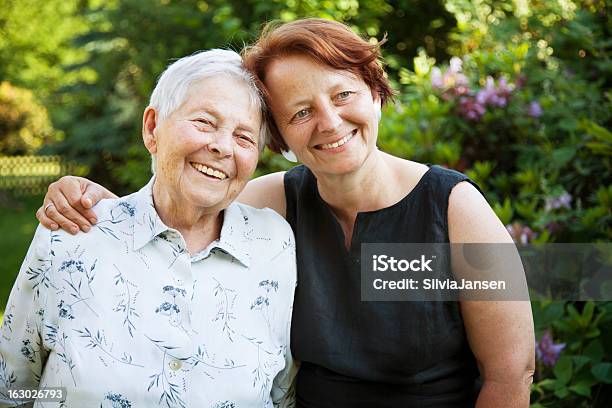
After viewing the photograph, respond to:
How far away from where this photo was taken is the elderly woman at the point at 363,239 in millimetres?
2043

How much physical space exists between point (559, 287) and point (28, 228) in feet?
31.7

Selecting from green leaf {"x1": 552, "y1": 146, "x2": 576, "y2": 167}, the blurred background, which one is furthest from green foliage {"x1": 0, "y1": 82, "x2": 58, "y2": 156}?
green leaf {"x1": 552, "y1": 146, "x2": 576, "y2": 167}

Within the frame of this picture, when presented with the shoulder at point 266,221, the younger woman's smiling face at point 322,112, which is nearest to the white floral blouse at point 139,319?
the shoulder at point 266,221

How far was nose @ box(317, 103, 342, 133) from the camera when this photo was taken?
6.73 ft

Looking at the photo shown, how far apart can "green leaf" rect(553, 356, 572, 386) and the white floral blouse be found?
48.1 inches

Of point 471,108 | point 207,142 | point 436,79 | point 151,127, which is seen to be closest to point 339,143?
point 207,142

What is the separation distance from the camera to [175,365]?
6.20 ft

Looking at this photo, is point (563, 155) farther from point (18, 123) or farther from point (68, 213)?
point (18, 123)

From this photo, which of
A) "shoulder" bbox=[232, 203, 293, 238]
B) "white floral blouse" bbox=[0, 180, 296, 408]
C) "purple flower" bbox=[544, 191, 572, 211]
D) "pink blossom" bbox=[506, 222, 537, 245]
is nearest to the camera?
"white floral blouse" bbox=[0, 180, 296, 408]

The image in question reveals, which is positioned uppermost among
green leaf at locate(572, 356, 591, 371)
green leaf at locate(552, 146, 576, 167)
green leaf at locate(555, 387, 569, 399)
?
green leaf at locate(552, 146, 576, 167)

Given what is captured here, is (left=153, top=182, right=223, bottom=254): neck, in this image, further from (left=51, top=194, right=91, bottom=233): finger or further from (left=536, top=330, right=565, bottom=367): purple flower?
(left=536, top=330, right=565, bottom=367): purple flower

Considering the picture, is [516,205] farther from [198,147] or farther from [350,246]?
[198,147]

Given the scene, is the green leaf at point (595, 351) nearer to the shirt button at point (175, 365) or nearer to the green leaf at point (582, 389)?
the green leaf at point (582, 389)

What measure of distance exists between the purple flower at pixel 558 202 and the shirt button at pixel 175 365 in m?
1.90
